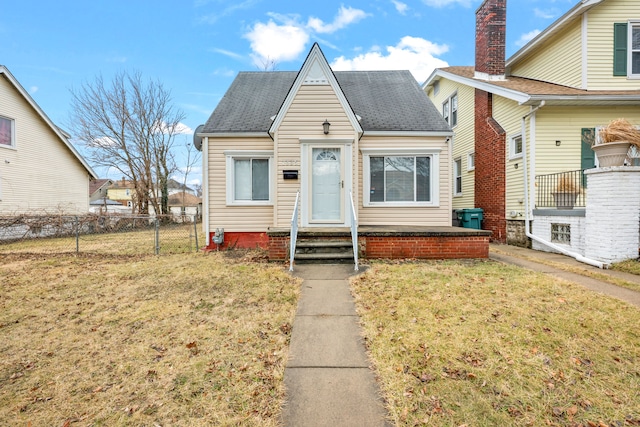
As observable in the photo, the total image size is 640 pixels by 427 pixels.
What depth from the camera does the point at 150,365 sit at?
295 cm

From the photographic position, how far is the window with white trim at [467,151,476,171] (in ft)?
41.3

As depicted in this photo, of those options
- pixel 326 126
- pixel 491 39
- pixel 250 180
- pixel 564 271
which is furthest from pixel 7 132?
pixel 564 271

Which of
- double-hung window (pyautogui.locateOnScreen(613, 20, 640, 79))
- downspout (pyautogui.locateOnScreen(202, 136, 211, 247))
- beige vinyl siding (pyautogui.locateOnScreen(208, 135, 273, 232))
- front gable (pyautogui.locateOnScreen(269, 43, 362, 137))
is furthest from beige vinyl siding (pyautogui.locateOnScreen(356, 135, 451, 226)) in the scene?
double-hung window (pyautogui.locateOnScreen(613, 20, 640, 79))

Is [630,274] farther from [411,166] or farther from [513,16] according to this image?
[513,16]

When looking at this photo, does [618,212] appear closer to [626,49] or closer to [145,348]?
[626,49]

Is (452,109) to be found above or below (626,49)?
below

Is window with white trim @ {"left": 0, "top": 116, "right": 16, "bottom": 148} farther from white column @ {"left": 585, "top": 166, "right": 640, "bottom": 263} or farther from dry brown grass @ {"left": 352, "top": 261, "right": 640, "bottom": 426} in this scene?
white column @ {"left": 585, "top": 166, "right": 640, "bottom": 263}

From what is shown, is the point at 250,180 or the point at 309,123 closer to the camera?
the point at 309,123

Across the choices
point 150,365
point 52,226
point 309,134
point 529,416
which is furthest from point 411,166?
point 52,226

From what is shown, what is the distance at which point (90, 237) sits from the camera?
13.4 metres

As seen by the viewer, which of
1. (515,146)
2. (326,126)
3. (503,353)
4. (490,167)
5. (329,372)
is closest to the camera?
(329,372)

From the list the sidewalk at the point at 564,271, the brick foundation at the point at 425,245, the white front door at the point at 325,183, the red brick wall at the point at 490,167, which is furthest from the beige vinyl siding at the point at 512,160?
the white front door at the point at 325,183

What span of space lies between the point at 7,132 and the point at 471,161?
69.9ft

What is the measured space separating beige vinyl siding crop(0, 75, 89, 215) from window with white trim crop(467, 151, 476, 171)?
20.8 m
